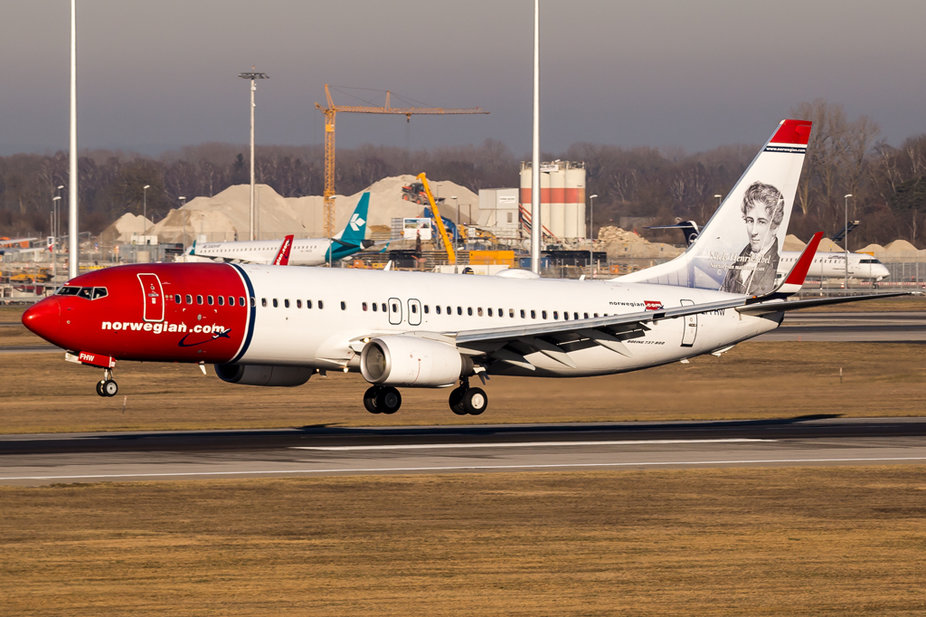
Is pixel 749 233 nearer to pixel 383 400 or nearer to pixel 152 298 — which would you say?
pixel 383 400

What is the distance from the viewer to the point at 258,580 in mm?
19578

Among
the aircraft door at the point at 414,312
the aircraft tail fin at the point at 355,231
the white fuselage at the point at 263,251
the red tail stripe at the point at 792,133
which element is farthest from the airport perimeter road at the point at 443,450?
the aircraft tail fin at the point at 355,231

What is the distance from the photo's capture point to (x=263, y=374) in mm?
43969

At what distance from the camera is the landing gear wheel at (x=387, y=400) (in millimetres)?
44844

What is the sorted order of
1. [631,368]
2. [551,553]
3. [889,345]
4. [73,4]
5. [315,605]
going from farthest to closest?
[889,345]
[73,4]
[631,368]
[551,553]
[315,605]

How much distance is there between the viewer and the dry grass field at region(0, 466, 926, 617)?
18453 mm

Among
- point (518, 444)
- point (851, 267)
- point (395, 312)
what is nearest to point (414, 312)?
point (395, 312)

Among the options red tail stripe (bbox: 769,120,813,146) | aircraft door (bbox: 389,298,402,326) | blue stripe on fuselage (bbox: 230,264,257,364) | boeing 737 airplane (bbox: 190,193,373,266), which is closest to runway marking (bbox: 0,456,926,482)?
blue stripe on fuselage (bbox: 230,264,257,364)

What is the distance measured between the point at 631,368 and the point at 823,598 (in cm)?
3106

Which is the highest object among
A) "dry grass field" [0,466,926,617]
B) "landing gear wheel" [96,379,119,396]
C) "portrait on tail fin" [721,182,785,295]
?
"portrait on tail fin" [721,182,785,295]

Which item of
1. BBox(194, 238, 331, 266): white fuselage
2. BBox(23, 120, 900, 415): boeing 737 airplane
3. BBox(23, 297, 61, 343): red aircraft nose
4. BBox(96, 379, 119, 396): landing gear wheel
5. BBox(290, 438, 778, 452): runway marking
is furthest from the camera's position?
BBox(194, 238, 331, 266): white fuselage

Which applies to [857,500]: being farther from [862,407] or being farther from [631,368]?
[862,407]

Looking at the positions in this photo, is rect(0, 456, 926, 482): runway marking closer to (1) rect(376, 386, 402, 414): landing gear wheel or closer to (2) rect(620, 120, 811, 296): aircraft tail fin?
(1) rect(376, 386, 402, 414): landing gear wheel

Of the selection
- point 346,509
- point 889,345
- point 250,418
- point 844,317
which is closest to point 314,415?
point 250,418
